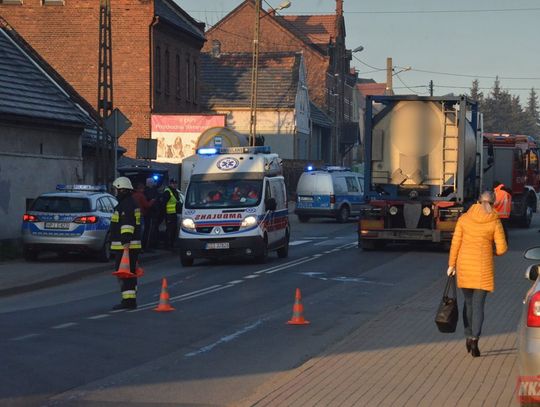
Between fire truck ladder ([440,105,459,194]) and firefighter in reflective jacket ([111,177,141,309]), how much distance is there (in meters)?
12.8

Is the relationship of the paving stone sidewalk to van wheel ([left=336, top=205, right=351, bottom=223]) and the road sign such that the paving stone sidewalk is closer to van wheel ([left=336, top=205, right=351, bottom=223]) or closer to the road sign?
the road sign

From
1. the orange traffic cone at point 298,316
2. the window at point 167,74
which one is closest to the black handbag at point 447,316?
the orange traffic cone at point 298,316

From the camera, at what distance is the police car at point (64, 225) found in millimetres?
24531

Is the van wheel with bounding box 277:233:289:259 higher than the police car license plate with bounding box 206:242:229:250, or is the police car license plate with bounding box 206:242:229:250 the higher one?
the police car license plate with bounding box 206:242:229:250

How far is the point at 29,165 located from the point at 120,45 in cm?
1958

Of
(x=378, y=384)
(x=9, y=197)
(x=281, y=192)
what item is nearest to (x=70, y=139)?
(x=9, y=197)

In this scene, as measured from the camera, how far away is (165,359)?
1195cm

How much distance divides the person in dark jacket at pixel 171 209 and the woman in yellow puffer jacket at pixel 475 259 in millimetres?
17394

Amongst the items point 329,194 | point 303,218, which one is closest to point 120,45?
point 303,218

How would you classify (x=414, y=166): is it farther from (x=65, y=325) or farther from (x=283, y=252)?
(x=65, y=325)

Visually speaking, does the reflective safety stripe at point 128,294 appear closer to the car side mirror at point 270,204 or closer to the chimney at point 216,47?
the car side mirror at point 270,204

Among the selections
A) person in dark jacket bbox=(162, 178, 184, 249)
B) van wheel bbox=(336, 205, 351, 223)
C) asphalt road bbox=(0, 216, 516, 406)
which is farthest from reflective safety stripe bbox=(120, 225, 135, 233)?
van wheel bbox=(336, 205, 351, 223)

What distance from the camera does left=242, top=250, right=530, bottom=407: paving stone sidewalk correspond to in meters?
9.54

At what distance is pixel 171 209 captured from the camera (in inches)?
1146
